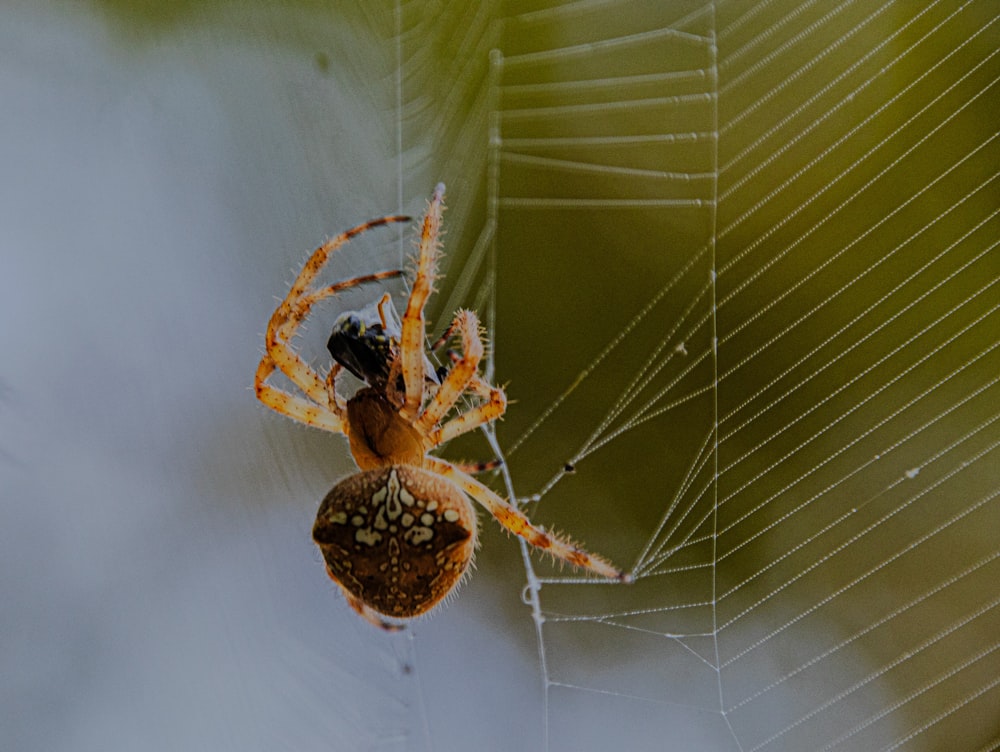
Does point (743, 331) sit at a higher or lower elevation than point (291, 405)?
lower

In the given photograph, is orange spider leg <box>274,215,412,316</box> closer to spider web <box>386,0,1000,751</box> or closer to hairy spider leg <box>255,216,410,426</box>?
hairy spider leg <box>255,216,410,426</box>

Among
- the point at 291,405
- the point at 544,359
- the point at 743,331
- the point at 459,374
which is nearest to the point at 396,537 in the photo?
the point at 459,374

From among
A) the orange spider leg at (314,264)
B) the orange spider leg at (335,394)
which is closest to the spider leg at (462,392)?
the orange spider leg at (335,394)

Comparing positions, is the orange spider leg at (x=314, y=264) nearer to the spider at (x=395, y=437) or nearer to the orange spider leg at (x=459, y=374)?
the spider at (x=395, y=437)

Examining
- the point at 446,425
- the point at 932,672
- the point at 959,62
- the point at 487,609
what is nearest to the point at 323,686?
the point at 487,609

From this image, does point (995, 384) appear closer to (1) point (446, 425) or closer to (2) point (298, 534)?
(1) point (446, 425)

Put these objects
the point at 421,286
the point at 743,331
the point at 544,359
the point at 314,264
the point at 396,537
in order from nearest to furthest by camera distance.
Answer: the point at 396,537
the point at 421,286
the point at 314,264
the point at 743,331
the point at 544,359

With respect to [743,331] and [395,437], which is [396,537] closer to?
[395,437]
